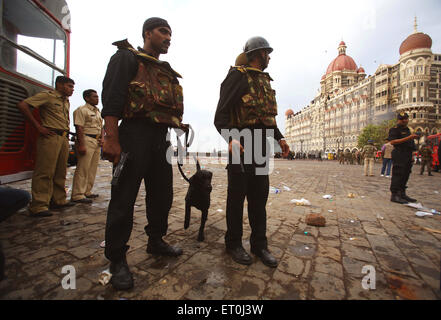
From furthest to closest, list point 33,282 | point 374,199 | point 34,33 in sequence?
point 374,199
point 34,33
point 33,282

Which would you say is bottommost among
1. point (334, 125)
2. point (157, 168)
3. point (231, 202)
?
point (231, 202)

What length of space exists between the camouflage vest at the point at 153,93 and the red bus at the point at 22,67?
2341 millimetres

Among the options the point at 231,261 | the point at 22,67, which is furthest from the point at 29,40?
the point at 231,261

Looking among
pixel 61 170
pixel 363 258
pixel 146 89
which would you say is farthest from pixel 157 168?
pixel 61 170

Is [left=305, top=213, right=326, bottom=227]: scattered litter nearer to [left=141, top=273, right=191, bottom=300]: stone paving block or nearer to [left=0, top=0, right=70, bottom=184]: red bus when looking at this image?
[left=141, top=273, right=191, bottom=300]: stone paving block

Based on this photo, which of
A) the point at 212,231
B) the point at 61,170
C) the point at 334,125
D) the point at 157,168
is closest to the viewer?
the point at 157,168

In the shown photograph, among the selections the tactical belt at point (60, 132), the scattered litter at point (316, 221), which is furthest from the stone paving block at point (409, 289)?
the tactical belt at point (60, 132)

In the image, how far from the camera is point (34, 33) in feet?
10.4

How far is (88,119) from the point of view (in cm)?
406

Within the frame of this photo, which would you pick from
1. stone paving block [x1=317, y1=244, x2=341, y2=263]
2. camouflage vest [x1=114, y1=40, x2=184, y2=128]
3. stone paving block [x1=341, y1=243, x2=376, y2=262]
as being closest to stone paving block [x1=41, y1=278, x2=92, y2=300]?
camouflage vest [x1=114, y1=40, x2=184, y2=128]

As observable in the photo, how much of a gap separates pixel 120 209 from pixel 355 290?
1959mm

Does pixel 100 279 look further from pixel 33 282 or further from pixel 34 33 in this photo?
pixel 34 33

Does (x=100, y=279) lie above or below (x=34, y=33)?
below
